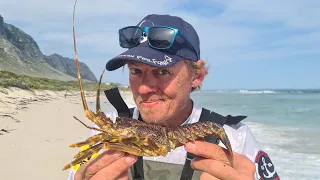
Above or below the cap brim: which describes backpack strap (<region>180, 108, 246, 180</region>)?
below

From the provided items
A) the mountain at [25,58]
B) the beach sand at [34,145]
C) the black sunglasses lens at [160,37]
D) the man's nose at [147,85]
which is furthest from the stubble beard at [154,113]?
the mountain at [25,58]

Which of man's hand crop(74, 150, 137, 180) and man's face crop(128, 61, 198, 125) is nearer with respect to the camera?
man's hand crop(74, 150, 137, 180)

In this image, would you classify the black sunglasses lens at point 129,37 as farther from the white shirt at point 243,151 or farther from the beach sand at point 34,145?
the beach sand at point 34,145

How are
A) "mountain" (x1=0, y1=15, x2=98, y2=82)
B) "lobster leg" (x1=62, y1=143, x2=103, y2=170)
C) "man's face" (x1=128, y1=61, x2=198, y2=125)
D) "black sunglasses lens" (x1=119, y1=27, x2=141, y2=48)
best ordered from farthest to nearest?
"mountain" (x1=0, y1=15, x2=98, y2=82)
"black sunglasses lens" (x1=119, y1=27, x2=141, y2=48)
"man's face" (x1=128, y1=61, x2=198, y2=125)
"lobster leg" (x1=62, y1=143, x2=103, y2=170)

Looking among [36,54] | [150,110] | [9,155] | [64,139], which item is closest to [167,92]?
[150,110]

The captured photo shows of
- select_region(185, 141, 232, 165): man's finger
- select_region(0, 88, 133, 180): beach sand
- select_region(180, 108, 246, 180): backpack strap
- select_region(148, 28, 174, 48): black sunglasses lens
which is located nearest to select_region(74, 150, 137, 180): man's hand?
select_region(185, 141, 232, 165): man's finger

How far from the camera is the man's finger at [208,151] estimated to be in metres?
2.77

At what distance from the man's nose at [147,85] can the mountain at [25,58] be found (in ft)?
253

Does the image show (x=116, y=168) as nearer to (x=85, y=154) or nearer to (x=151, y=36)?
(x=85, y=154)

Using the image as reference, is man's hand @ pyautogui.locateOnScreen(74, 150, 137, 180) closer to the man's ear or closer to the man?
the man

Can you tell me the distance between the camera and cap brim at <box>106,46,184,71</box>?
3260 mm

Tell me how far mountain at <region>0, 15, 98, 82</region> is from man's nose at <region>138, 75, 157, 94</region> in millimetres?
77116

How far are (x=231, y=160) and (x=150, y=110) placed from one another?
40.8 inches

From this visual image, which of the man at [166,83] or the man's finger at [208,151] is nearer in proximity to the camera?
the man's finger at [208,151]
